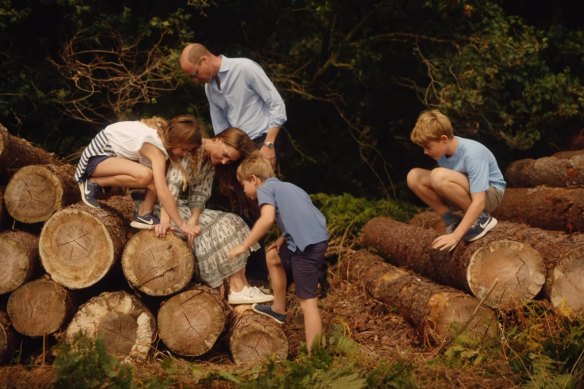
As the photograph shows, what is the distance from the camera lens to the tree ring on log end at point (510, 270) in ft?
19.8

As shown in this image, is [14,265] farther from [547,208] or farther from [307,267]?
A: [547,208]

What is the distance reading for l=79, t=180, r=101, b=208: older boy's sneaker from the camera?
6254 mm

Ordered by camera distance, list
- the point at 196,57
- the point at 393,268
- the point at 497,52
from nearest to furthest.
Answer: the point at 196,57 < the point at 393,268 < the point at 497,52

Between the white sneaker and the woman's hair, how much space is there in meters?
0.96

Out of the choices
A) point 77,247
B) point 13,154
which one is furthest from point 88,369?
point 13,154

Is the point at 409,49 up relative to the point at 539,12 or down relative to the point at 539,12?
down

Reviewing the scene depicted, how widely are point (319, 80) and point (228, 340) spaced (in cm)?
654

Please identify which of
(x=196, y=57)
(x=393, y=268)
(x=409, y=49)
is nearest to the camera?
(x=196, y=57)

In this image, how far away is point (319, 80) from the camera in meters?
11.9

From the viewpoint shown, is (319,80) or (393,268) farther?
(319,80)

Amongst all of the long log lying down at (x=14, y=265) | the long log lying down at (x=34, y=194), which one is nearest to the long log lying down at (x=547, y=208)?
the long log lying down at (x=34, y=194)

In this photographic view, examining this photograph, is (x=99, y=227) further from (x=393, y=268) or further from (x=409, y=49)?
(x=409, y=49)

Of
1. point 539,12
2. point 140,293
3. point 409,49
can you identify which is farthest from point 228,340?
point 539,12

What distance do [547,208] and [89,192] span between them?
4.29 metres
